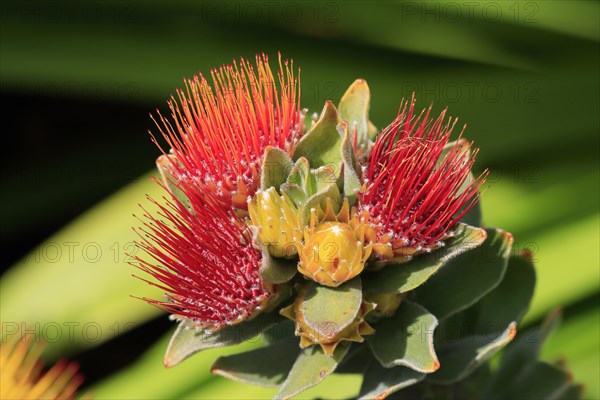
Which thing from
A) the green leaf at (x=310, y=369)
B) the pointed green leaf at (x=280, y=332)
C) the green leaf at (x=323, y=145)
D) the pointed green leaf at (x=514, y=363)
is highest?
the green leaf at (x=323, y=145)

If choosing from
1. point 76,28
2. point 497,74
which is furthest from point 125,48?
point 497,74

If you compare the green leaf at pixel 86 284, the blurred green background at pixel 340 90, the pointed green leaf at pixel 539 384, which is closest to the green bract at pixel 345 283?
the pointed green leaf at pixel 539 384

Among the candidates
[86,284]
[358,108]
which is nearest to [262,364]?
[358,108]

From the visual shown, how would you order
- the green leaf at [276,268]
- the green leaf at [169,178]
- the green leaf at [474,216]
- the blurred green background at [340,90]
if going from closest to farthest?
the green leaf at [276,268] < the green leaf at [169,178] < the green leaf at [474,216] < the blurred green background at [340,90]

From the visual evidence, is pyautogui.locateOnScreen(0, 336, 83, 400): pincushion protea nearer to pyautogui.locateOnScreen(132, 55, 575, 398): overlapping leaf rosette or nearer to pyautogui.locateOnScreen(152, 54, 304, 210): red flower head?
pyautogui.locateOnScreen(132, 55, 575, 398): overlapping leaf rosette

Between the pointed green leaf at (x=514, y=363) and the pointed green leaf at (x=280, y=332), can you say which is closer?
the pointed green leaf at (x=280, y=332)

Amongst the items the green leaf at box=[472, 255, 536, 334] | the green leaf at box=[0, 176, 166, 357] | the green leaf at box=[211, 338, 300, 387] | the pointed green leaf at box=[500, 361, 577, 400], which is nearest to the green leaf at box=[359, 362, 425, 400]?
the green leaf at box=[211, 338, 300, 387]

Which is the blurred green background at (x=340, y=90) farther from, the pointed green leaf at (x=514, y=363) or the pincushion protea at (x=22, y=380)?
the pincushion protea at (x=22, y=380)

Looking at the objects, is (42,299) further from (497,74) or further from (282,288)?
(497,74)
